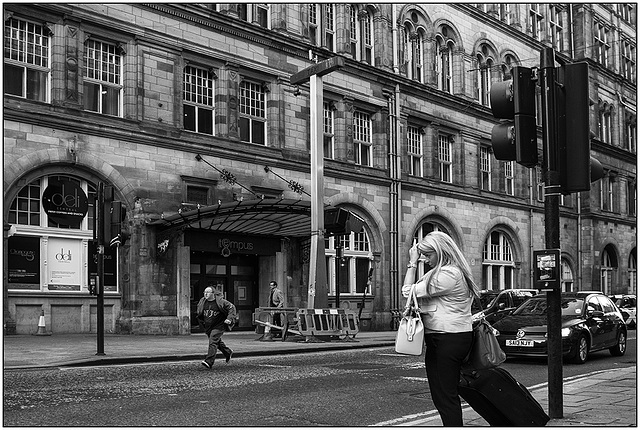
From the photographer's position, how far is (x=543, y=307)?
17.7 meters

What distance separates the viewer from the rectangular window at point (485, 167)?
Result: 133 feet

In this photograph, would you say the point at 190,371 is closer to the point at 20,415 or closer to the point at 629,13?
the point at 20,415

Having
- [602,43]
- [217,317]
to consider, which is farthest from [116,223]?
[602,43]

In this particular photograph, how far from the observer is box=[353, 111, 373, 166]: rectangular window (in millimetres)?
33062

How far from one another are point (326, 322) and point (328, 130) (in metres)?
10.8

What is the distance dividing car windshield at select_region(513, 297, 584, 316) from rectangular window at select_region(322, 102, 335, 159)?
1458cm

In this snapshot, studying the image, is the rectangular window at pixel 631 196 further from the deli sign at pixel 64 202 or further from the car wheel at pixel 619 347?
the deli sign at pixel 64 202

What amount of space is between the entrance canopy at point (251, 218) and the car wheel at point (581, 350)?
402 inches

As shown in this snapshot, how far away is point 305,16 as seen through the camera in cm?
3075

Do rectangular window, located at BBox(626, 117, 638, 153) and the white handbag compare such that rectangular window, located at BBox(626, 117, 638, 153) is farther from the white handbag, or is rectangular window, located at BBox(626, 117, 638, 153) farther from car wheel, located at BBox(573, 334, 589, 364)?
the white handbag

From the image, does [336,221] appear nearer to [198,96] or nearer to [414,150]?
[198,96]

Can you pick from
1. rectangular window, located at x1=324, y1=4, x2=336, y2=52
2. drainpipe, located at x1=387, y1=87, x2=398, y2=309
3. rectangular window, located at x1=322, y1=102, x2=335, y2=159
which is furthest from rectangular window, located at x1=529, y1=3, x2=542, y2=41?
rectangular window, located at x1=322, y1=102, x2=335, y2=159

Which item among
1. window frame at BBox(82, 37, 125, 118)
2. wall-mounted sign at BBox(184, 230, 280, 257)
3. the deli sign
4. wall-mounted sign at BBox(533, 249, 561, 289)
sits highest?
window frame at BBox(82, 37, 125, 118)

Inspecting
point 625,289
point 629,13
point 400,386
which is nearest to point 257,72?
point 400,386
